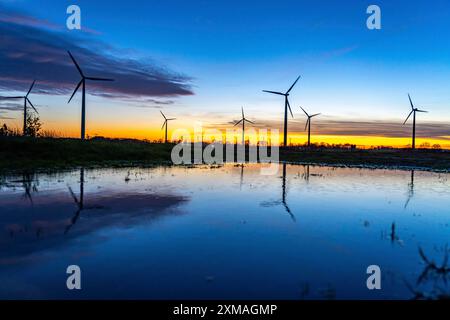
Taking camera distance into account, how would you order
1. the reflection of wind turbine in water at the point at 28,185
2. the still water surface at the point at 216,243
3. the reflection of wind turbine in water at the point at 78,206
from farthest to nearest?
the reflection of wind turbine in water at the point at 28,185, the reflection of wind turbine in water at the point at 78,206, the still water surface at the point at 216,243

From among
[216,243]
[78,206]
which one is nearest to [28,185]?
[78,206]

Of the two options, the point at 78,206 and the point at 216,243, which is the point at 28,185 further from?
the point at 216,243

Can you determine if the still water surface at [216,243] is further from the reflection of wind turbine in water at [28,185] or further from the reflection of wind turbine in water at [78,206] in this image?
the reflection of wind turbine in water at [28,185]

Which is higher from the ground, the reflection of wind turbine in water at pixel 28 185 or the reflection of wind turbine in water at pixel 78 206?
the reflection of wind turbine in water at pixel 28 185

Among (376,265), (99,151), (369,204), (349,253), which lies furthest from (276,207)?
(99,151)

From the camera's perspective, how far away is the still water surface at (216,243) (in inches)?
331

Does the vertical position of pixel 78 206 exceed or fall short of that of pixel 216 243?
it exceeds it

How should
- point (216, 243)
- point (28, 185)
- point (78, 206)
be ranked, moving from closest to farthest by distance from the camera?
point (216, 243)
point (78, 206)
point (28, 185)

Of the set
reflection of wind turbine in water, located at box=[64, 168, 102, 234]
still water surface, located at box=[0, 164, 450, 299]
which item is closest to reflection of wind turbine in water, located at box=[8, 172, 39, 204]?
still water surface, located at box=[0, 164, 450, 299]

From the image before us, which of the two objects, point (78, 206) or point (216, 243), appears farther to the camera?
point (78, 206)

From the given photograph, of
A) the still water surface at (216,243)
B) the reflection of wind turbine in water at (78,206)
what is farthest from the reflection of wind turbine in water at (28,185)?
the reflection of wind turbine in water at (78,206)

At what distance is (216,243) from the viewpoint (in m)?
12.0

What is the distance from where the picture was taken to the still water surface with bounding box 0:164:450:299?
841 centimetres

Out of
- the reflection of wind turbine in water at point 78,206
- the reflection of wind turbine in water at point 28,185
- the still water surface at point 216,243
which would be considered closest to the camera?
the still water surface at point 216,243
